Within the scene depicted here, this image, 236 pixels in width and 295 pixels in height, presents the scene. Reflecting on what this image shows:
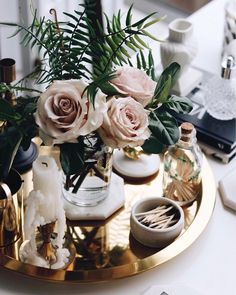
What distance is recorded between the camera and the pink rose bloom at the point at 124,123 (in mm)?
909

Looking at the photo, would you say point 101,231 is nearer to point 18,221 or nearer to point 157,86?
point 18,221

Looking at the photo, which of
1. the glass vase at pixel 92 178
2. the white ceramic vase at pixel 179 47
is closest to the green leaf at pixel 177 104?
the glass vase at pixel 92 178

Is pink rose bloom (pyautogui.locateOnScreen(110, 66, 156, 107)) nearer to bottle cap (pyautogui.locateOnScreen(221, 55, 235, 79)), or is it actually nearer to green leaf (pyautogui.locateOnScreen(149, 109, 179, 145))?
green leaf (pyautogui.locateOnScreen(149, 109, 179, 145))

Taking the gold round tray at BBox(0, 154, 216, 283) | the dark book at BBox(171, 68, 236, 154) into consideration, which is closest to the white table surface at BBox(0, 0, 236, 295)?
the gold round tray at BBox(0, 154, 216, 283)

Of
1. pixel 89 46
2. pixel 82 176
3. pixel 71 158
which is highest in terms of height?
pixel 89 46

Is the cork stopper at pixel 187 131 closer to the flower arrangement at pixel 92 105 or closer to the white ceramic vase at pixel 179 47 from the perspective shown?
the flower arrangement at pixel 92 105

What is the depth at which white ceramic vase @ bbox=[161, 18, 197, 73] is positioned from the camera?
132cm

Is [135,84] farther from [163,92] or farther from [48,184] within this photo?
[48,184]

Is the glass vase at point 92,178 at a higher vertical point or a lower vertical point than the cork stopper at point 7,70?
lower

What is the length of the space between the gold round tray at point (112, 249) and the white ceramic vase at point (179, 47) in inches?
12.1

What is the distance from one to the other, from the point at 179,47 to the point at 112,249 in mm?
464

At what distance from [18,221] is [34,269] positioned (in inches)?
4.1

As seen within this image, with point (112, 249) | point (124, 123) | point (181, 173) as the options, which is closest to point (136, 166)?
point (181, 173)

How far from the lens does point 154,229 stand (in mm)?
1037
